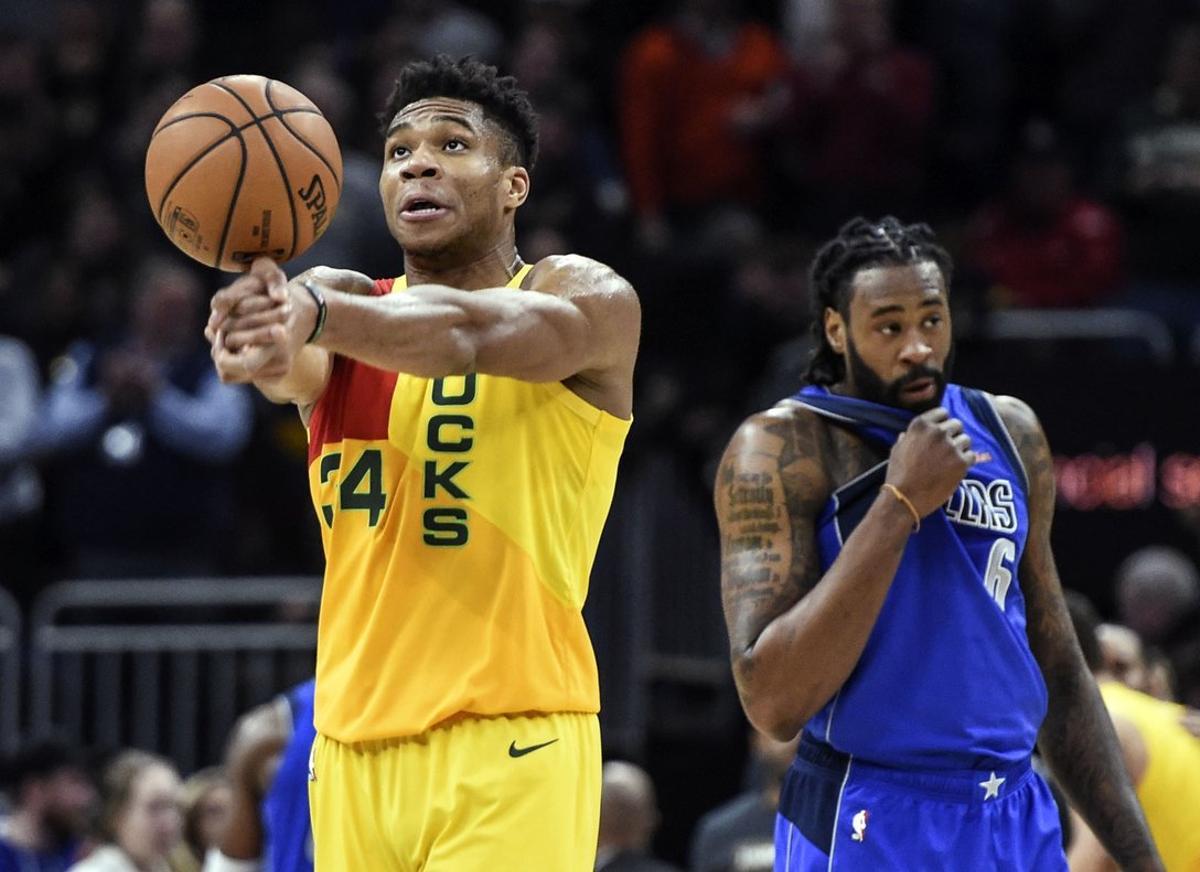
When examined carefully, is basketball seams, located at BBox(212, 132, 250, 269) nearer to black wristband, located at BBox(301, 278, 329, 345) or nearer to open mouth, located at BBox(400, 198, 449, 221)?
black wristband, located at BBox(301, 278, 329, 345)

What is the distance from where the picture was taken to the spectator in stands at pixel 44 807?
10.5m

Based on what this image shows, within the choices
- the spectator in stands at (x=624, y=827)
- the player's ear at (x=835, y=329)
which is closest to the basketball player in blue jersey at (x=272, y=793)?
the spectator in stands at (x=624, y=827)

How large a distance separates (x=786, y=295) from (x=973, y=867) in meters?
8.03

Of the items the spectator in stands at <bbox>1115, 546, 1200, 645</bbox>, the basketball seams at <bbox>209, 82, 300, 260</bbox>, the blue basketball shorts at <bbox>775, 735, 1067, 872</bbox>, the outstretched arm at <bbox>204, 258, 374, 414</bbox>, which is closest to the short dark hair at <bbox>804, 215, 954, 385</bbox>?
the blue basketball shorts at <bbox>775, 735, 1067, 872</bbox>

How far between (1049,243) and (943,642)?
8.09 m

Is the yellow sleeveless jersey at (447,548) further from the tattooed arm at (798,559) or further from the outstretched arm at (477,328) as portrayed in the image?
the tattooed arm at (798,559)

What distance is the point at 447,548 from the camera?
5074 millimetres

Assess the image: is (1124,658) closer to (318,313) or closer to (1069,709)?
(1069,709)

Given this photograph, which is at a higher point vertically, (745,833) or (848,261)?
(848,261)

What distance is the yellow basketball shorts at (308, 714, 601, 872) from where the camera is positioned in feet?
16.2

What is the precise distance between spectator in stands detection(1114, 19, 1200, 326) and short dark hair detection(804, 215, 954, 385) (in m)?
7.44

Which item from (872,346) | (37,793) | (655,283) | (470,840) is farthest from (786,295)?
(470,840)

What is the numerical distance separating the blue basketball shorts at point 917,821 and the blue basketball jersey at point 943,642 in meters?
0.04

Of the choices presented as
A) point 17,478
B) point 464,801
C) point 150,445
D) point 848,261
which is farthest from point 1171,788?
point 17,478
